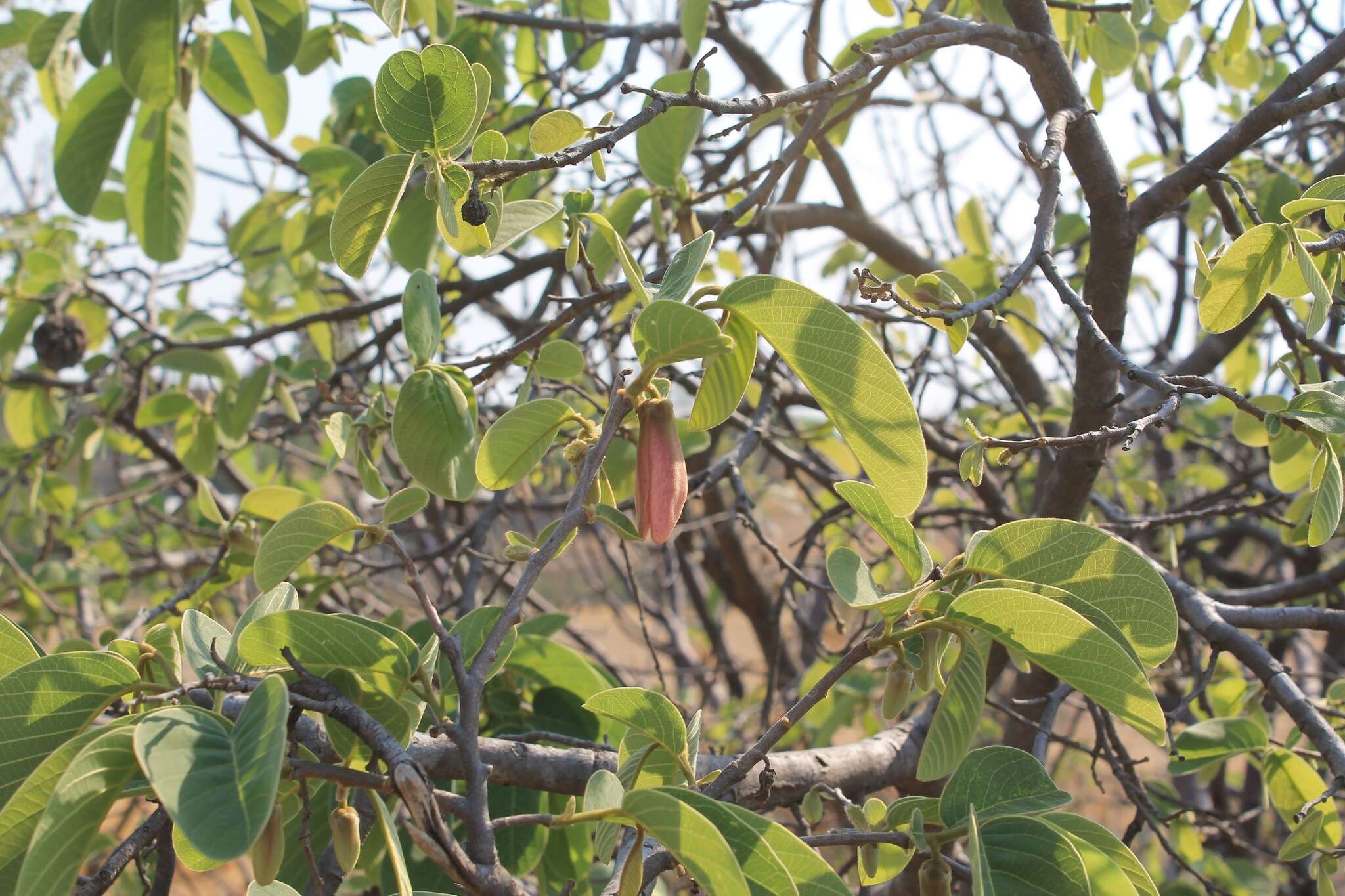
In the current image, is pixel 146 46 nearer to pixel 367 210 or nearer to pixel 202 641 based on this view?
pixel 367 210

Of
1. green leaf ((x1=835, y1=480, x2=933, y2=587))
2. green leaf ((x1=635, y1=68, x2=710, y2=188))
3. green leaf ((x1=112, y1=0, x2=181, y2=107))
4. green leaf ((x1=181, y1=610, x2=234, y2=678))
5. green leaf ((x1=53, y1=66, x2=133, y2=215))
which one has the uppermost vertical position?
green leaf ((x1=53, y1=66, x2=133, y2=215))

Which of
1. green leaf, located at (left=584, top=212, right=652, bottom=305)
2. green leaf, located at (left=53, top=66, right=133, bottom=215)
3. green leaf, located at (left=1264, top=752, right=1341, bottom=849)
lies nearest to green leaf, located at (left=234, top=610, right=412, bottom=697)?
green leaf, located at (left=584, top=212, right=652, bottom=305)

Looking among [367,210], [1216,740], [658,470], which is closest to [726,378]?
[658,470]

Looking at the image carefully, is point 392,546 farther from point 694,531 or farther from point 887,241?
point 694,531

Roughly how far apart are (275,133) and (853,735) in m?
3.71

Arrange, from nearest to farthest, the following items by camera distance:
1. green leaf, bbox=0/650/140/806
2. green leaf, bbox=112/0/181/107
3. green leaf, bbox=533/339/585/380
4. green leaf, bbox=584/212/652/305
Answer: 1. green leaf, bbox=0/650/140/806
2. green leaf, bbox=584/212/652/305
3. green leaf, bbox=533/339/585/380
4. green leaf, bbox=112/0/181/107

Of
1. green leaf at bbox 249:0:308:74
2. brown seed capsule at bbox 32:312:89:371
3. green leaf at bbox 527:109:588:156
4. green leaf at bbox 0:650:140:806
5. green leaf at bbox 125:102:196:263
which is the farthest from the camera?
brown seed capsule at bbox 32:312:89:371

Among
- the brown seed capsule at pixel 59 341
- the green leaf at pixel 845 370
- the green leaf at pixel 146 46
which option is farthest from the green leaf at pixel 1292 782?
the brown seed capsule at pixel 59 341

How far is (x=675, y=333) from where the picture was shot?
0.64 metres

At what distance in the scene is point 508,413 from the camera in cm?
79

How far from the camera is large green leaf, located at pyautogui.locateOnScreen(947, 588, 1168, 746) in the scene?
628 mm

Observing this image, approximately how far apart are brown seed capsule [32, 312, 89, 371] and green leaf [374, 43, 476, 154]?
→ 67.7 inches

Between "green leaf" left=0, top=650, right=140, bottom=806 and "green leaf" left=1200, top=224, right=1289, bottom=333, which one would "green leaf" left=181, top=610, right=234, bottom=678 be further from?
"green leaf" left=1200, top=224, right=1289, bottom=333

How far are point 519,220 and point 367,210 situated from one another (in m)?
0.17
